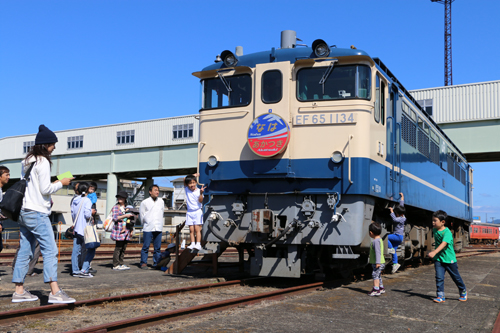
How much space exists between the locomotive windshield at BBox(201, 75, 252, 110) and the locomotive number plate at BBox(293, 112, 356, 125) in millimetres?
1006

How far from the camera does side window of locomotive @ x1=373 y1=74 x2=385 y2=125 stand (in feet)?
27.4

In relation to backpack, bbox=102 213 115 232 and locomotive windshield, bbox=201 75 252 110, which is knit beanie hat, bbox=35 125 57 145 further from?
backpack, bbox=102 213 115 232

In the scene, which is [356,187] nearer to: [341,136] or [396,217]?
[341,136]

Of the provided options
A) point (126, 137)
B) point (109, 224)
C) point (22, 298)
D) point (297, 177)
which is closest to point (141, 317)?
point (22, 298)

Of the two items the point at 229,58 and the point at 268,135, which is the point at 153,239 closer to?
the point at 268,135

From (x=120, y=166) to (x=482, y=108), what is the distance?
24.5 metres

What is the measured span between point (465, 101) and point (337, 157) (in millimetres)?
22149

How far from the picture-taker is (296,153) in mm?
8070

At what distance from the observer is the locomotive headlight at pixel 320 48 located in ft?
26.5

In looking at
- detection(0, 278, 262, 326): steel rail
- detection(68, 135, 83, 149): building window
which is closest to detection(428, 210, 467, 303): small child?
detection(0, 278, 262, 326): steel rail

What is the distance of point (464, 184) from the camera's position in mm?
19781

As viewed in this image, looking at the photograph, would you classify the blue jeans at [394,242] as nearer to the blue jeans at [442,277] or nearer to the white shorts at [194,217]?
the blue jeans at [442,277]

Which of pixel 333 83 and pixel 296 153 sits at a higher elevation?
pixel 333 83

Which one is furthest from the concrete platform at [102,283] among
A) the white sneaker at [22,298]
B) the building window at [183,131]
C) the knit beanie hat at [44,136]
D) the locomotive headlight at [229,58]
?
the building window at [183,131]
